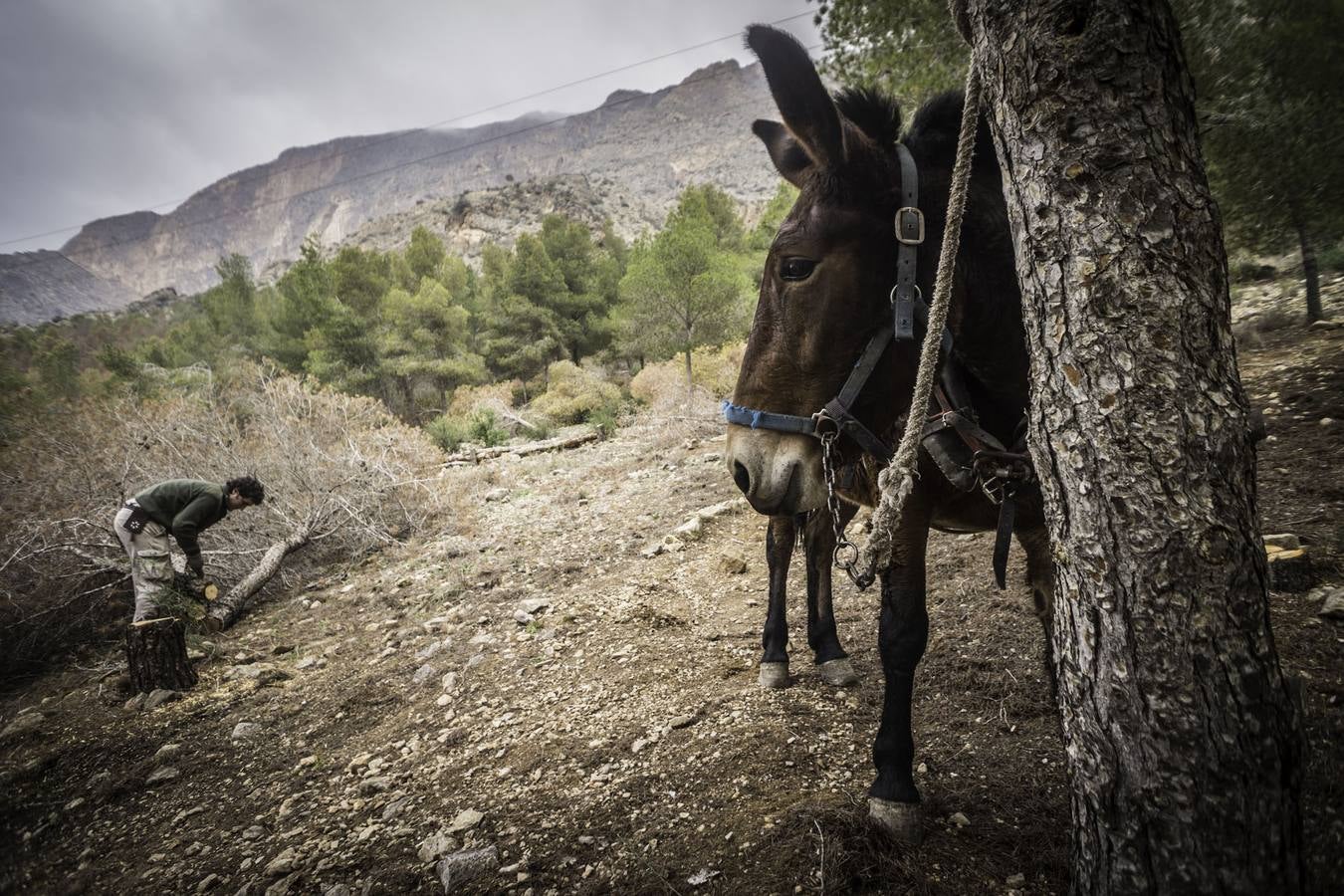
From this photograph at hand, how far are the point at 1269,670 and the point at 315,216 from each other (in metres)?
241

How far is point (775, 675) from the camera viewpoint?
3.02 metres

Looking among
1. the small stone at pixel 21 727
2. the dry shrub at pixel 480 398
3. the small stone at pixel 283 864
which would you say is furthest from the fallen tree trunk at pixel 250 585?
the dry shrub at pixel 480 398

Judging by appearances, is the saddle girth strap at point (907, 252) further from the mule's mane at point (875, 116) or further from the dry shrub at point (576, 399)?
the dry shrub at point (576, 399)

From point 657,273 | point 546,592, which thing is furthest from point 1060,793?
point 657,273

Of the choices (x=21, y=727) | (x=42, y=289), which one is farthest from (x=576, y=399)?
(x=42, y=289)

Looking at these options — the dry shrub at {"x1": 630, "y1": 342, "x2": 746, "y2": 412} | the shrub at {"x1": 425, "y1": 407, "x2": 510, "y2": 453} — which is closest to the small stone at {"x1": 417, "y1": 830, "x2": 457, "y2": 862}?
the dry shrub at {"x1": 630, "y1": 342, "x2": 746, "y2": 412}

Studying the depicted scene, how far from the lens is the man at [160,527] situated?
16.3 ft

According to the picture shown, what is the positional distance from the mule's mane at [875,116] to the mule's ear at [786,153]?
19 cm

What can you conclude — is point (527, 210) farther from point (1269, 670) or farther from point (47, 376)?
point (1269, 670)

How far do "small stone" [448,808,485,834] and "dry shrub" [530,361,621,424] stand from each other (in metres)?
14.7

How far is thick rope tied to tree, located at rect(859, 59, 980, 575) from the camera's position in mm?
1313

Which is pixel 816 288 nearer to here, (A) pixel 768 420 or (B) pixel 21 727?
(A) pixel 768 420

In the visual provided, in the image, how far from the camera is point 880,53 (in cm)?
584

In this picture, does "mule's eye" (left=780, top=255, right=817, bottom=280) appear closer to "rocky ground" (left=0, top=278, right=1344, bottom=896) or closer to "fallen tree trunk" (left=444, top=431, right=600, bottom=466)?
"rocky ground" (left=0, top=278, right=1344, bottom=896)
